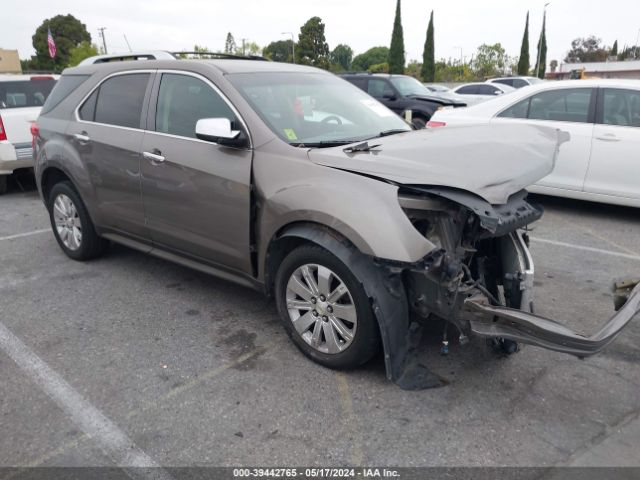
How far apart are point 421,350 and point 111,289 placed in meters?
2.68

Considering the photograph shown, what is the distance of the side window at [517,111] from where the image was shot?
7.03 metres

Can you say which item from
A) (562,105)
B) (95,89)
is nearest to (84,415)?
(95,89)

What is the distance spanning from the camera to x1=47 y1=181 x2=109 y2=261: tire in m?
5.05

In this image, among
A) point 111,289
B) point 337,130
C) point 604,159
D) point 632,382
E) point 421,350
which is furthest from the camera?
point 604,159

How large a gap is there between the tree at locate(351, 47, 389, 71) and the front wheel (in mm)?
107438

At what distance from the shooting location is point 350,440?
8.99 ft

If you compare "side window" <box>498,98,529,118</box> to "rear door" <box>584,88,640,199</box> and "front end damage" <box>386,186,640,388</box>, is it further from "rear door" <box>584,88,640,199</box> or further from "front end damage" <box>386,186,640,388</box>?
"front end damage" <box>386,186,640,388</box>

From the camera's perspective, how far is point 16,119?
7996 mm

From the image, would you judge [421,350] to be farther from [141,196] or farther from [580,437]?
[141,196]

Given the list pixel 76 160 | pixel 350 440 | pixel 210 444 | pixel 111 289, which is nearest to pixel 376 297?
pixel 350 440

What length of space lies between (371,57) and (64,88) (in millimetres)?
112375

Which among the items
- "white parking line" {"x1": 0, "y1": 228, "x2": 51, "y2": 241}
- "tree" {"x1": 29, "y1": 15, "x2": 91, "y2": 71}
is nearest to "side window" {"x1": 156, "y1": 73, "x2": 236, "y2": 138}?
"white parking line" {"x1": 0, "y1": 228, "x2": 51, "y2": 241}

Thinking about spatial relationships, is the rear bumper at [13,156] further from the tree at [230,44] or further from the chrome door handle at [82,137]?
the tree at [230,44]

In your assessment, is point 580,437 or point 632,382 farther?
point 632,382
